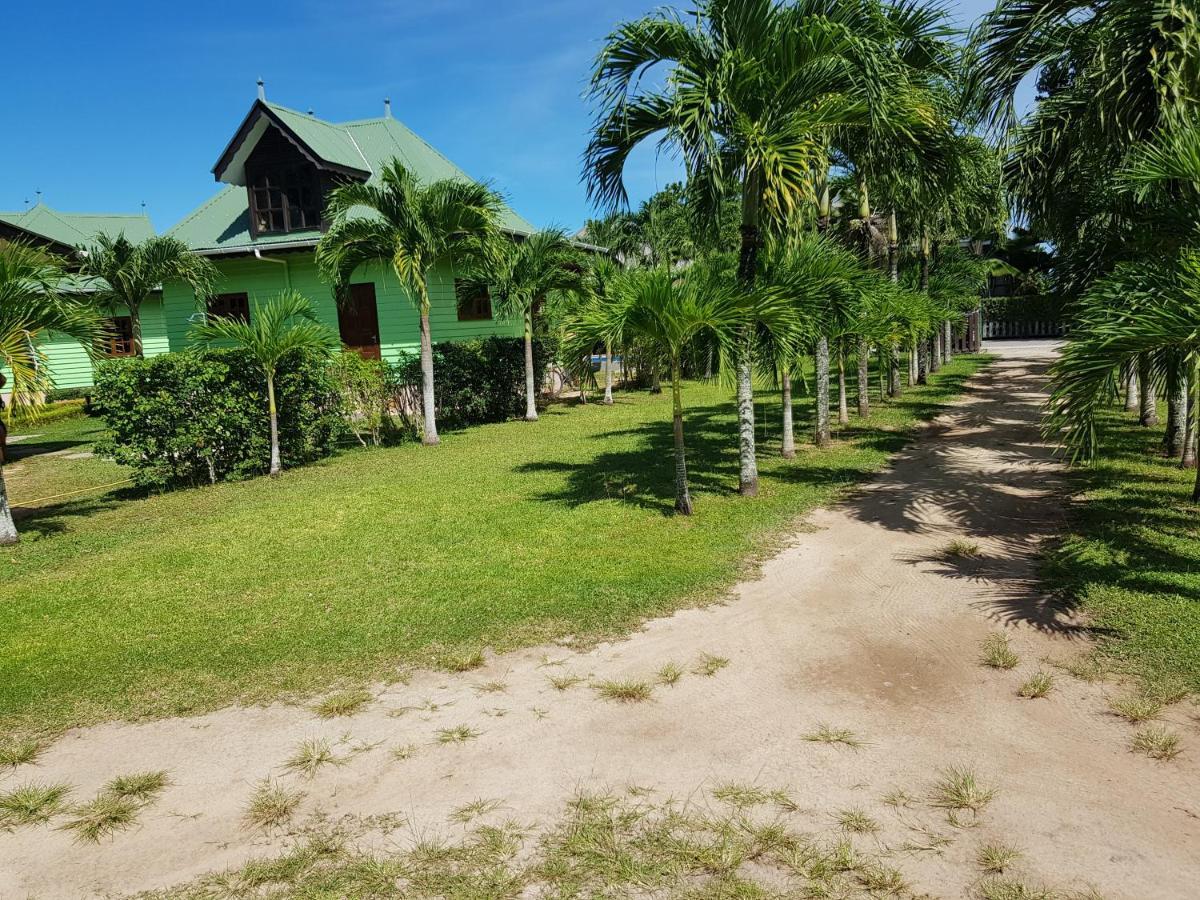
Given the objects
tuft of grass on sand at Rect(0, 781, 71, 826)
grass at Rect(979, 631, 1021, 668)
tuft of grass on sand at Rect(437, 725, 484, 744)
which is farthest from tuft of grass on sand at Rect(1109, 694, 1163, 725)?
tuft of grass on sand at Rect(0, 781, 71, 826)

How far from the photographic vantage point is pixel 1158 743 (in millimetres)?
3549

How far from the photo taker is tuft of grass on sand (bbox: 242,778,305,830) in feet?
10.9

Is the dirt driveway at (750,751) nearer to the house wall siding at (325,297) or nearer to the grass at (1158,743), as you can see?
the grass at (1158,743)

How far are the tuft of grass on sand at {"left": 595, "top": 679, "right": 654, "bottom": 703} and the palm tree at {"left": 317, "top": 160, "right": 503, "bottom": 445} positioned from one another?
1129cm

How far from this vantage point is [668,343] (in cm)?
786

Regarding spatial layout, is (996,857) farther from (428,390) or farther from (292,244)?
(292,244)

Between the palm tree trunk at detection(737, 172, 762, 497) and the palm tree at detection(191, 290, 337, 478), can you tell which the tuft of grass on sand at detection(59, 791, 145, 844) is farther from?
the palm tree at detection(191, 290, 337, 478)

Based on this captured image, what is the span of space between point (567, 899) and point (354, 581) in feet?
14.5

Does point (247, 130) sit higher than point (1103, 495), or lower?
higher

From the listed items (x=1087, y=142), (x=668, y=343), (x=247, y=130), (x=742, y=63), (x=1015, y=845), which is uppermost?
(x=247, y=130)

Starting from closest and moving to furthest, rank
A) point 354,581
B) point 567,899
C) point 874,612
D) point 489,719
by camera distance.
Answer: point 567,899 → point 489,719 → point 874,612 → point 354,581

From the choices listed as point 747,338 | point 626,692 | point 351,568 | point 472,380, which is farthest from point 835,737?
point 472,380

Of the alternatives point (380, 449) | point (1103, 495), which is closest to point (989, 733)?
point (1103, 495)

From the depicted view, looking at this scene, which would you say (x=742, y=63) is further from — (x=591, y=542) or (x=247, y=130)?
(x=247, y=130)
